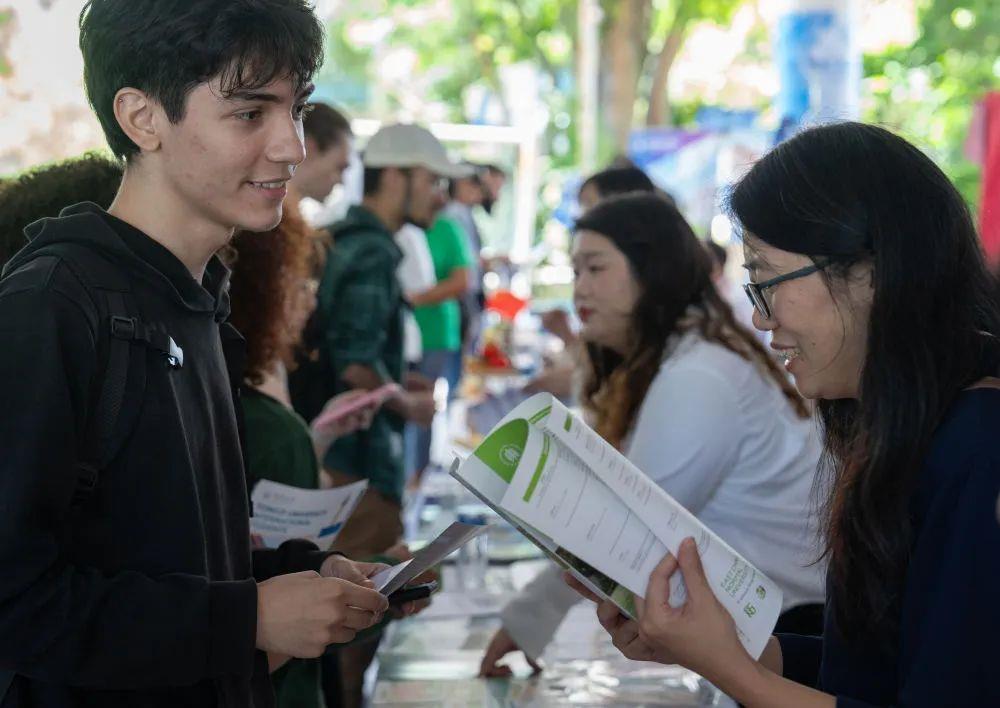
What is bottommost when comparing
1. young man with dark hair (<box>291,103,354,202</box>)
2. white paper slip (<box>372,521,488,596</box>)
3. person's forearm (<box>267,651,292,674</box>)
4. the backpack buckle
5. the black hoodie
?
person's forearm (<box>267,651,292,674</box>)

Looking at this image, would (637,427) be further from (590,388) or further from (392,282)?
(392,282)

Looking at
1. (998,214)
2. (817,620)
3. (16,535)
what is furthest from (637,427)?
A: (998,214)

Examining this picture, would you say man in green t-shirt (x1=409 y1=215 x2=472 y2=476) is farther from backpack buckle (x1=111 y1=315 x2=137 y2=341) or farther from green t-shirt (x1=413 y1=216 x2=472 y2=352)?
backpack buckle (x1=111 y1=315 x2=137 y2=341)

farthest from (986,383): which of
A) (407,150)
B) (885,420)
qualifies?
(407,150)

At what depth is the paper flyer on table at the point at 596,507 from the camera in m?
1.43

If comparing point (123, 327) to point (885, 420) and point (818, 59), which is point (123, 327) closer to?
point (885, 420)

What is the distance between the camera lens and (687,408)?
254cm

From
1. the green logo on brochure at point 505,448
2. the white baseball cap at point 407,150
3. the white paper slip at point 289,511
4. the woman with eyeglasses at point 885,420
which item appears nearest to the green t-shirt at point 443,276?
the white baseball cap at point 407,150

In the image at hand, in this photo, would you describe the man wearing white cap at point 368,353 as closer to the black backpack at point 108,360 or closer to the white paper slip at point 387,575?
the white paper slip at point 387,575

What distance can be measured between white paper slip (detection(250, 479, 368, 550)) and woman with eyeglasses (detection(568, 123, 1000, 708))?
0.76 meters

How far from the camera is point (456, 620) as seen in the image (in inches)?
119

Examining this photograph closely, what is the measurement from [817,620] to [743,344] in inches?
25.0

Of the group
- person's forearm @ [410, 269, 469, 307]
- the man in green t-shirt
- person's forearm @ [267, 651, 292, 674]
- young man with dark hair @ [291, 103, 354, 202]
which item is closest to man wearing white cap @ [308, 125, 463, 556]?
young man with dark hair @ [291, 103, 354, 202]

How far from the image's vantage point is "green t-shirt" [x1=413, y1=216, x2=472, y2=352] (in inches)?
295
